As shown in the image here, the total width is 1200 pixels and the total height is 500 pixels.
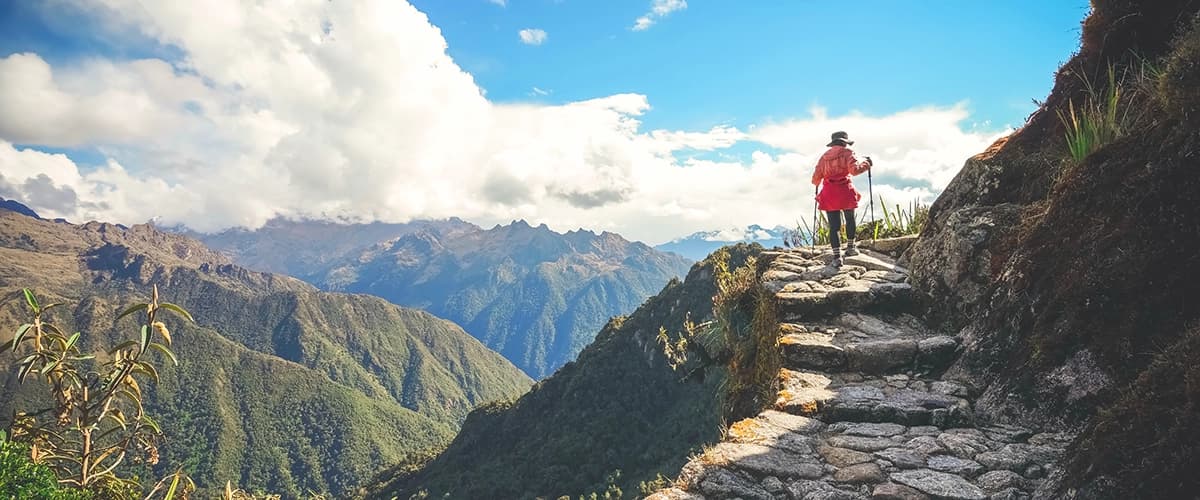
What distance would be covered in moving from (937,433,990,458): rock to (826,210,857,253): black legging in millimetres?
5251

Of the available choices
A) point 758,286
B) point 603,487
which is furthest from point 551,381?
point 758,286

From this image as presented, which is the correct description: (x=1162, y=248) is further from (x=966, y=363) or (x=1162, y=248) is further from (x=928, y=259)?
(x=928, y=259)

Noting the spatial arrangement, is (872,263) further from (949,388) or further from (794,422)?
(794,422)

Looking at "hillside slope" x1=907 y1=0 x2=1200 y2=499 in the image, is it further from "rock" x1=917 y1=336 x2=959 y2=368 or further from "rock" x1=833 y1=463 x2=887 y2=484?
"rock" x1=833 y1=463 x2=887 y2=484

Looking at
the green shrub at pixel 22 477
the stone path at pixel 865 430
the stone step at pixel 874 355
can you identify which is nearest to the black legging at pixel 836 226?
the stone path at pixel 865 430

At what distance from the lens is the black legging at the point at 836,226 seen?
32.3 feet

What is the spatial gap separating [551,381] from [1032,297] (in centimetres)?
14051

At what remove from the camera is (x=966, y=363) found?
6016mm

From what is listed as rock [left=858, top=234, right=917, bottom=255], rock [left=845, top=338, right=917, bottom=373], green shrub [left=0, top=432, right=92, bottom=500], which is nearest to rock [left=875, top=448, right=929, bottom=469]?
rock [left=845, top=338, right=917, bottom=373]

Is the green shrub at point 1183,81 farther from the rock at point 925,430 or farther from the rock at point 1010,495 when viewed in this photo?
the rock at point 1010,495

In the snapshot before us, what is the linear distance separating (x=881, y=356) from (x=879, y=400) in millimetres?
987

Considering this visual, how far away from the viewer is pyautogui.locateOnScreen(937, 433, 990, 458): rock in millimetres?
4583

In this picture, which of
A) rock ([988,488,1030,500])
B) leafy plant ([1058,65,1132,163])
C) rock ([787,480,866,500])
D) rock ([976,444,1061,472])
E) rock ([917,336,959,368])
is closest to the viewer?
rock ([988,488,1030,500])

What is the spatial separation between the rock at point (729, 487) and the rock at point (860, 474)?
64 cm
